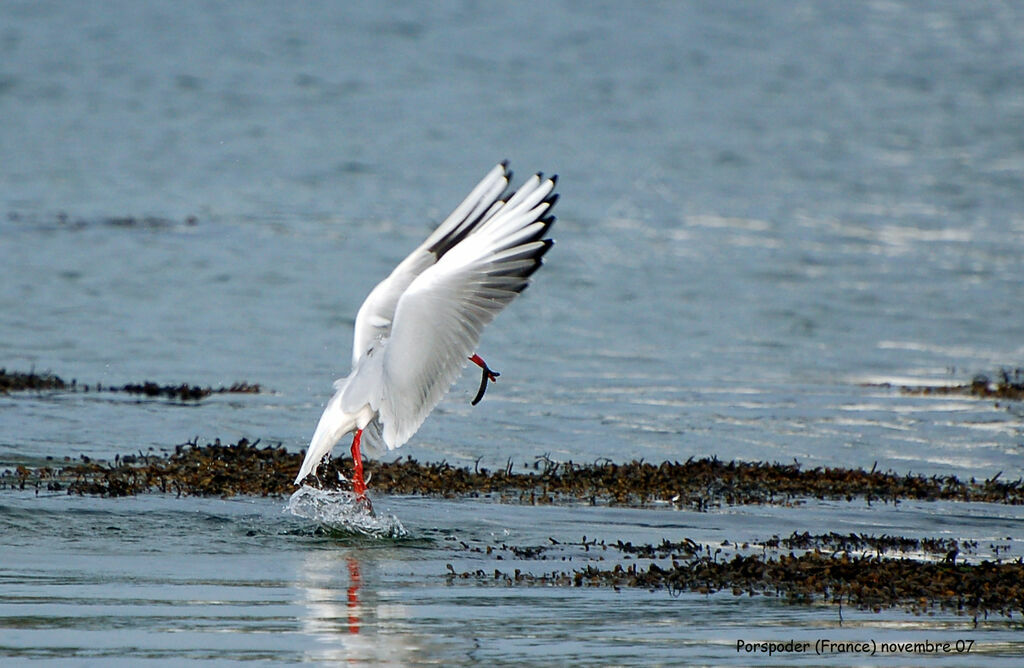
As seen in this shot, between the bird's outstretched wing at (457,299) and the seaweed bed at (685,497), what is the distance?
872 mm

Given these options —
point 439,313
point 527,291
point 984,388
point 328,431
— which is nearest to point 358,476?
point 328,431

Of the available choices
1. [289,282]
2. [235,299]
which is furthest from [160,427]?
[289,282]

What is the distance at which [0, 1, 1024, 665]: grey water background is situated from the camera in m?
7.42

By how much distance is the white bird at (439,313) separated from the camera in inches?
371

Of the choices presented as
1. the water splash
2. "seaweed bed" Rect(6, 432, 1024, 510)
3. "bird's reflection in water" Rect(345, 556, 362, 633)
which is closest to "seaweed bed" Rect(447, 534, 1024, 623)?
"bird's reflection in water" Rect(345, 556, 362, 633)

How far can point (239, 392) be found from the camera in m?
14.5

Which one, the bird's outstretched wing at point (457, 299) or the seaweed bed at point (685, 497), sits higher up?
the bird's outstretched wing at point (457, 299)

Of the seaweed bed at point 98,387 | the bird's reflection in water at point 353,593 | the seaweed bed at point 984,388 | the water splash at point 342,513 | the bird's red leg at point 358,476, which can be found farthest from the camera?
Answer: the seaweed bed at point 984,388

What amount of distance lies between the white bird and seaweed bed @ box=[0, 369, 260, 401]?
14.3 ft

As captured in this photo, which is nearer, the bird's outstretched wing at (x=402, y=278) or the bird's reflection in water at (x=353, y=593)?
the bird's reflection in water at (x=353, y=593)

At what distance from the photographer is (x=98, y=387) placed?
14.2 metres

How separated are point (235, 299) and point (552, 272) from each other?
17.7 feet

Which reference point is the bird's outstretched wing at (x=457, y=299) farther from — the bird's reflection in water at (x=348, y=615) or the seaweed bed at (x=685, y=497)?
the bird's reflection in water at (x=348, y=615)

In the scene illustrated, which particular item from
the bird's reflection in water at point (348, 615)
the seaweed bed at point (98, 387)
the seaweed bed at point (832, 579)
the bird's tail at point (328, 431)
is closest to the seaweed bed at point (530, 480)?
the bird's tail at point (328, 431)
